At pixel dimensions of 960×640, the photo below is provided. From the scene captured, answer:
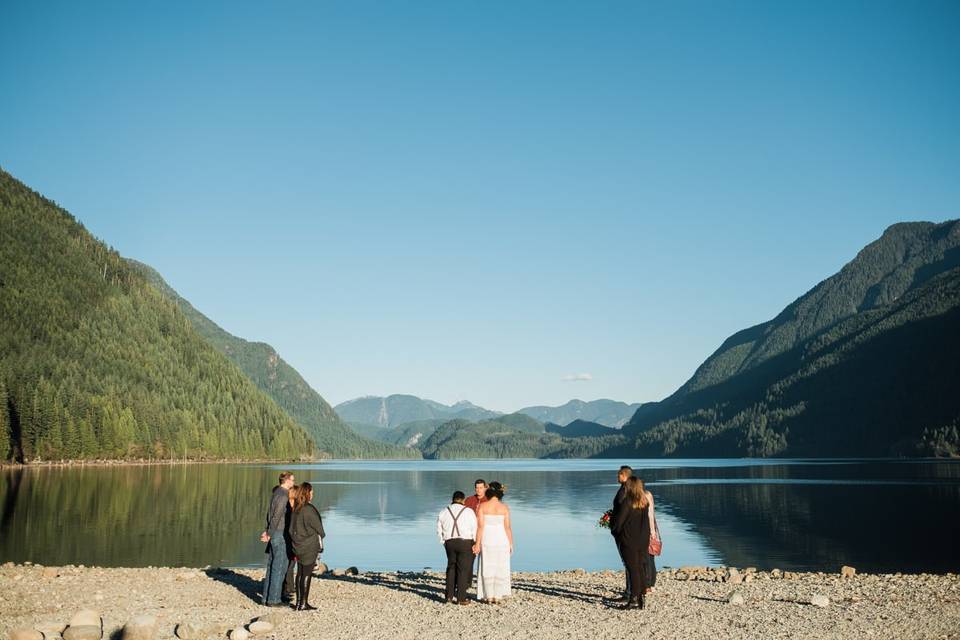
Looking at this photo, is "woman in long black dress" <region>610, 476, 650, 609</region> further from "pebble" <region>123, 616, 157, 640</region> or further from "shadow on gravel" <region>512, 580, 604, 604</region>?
"pebble" <region>123, 616, 157, 640</region>

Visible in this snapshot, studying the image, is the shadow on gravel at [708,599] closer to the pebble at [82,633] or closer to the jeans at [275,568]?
the jeans at [275,568]

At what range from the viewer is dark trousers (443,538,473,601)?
23.1 meters

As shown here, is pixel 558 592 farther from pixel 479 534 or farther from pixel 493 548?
pixel 479 534

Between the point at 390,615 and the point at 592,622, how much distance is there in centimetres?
521

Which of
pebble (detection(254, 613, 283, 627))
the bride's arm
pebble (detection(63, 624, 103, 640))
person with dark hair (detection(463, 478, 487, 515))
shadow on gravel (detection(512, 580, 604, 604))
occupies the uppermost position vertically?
person with dark hair (detection(463, 478, 487, 515))

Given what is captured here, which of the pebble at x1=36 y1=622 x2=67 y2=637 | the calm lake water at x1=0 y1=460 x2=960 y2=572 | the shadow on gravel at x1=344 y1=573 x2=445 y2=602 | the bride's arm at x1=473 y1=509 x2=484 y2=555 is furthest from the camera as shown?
the calm lake water at x1=0 y1=460 x2=960 y2=572

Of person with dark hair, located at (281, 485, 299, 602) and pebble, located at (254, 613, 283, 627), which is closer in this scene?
pebble, located at (254, 613, 283, 627)

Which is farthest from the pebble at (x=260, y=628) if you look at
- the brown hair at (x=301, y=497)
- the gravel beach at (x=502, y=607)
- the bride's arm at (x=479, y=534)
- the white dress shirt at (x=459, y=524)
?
the bride's arm at (x=479, y=534)

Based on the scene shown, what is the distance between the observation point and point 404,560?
136 feet

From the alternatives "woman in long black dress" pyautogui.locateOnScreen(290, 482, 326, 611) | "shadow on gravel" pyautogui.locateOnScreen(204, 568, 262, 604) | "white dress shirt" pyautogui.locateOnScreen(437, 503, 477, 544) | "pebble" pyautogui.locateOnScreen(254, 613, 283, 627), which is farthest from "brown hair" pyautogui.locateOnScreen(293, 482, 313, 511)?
"white dress shirt" pyautogui.locateOnScreen(437, 503, 477, 544)

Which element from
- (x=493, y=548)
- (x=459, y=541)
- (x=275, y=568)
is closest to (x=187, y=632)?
(x=275, y=568)

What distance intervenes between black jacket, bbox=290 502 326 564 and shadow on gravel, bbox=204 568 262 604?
8.75 ft

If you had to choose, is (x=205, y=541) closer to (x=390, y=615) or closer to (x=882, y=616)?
(x=390, y=615)

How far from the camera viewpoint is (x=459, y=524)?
23.2m
